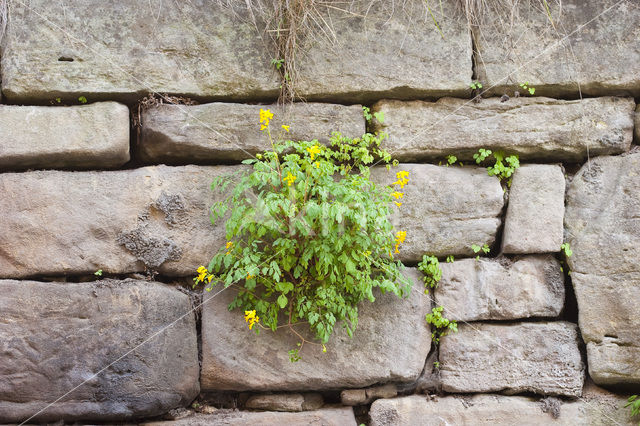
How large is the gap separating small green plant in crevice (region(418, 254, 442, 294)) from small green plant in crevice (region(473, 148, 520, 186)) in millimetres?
513


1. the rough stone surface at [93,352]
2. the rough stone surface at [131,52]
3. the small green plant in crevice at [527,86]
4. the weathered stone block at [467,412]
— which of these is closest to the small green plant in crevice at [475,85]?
the small green plant in crevice at [527,86]

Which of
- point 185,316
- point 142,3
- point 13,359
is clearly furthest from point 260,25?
point 13,359

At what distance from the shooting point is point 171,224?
261cm

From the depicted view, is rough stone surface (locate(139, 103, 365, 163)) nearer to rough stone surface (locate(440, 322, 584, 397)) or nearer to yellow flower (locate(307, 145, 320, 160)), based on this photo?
yellow flower (locate(307, 145, 320, 160))

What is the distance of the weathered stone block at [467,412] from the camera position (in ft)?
8.63

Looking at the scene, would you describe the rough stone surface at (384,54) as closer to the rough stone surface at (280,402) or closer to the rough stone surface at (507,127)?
the rough stone surface at (507,127)

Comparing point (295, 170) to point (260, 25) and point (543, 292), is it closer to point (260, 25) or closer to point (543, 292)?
point (260, 25)

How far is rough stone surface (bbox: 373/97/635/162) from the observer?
278 cm

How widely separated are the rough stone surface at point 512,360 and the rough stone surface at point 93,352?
1174mm

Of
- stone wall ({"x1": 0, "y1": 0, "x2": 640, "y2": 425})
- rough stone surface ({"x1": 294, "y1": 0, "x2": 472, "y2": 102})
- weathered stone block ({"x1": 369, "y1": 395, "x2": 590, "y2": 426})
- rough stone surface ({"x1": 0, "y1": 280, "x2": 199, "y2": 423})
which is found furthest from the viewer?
rough stone surface ({"x1": 294, "y1": 0, "x2": 472, "y2": 102})

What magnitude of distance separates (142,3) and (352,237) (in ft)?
4.69

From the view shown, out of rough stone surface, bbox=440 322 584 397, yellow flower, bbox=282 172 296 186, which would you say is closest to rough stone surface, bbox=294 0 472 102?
yellow flower, bbox=282 172 296 186

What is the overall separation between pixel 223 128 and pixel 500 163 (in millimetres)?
1310

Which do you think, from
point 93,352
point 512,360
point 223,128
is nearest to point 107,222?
point 93,352
